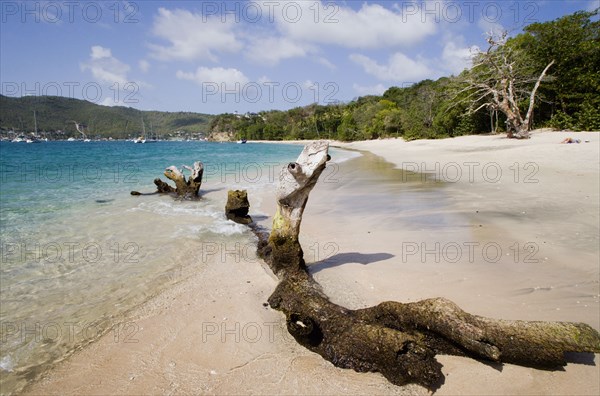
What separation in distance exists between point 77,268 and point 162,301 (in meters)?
2.81

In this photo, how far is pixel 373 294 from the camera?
475 centimetres

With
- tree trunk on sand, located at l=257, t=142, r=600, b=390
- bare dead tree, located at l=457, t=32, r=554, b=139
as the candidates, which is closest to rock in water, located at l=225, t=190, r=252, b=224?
tree trunk on sand, located at l=257, t=142, r=600, b=390

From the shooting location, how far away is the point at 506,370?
3062 millimetres

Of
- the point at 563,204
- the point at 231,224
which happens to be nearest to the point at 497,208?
the point at 563,204

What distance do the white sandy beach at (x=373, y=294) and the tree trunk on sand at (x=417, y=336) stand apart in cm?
14

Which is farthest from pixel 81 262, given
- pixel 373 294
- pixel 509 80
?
pixel 509 80

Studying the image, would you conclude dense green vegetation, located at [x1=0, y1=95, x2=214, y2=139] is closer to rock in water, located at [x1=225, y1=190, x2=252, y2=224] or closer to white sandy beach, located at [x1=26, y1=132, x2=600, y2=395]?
rock in water, located at [x1=225, y1=190, x2=252, y2=224]

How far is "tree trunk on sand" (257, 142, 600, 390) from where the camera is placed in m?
2.88

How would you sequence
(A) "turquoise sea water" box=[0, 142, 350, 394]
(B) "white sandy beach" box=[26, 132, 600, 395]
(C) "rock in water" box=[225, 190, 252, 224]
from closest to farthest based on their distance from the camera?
1. (B) "white sandy beach" box=[26, 132, 600, 395]
2. (A) "turquoise sea water" box=[0, 142, 350, 394]
3. (C) "rock in water" box=[225, 190, 252, 224]

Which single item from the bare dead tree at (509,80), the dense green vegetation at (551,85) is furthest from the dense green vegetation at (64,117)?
the bare dead tree at (509,80)

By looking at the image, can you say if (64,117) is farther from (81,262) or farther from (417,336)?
(417,336)

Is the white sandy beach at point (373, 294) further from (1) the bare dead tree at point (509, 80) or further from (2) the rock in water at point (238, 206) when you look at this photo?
(1) the bare dead tree at point (509, 80)

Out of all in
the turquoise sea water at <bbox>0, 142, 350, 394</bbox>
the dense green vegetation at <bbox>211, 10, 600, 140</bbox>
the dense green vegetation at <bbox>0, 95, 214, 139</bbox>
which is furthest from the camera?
the dense green vegetation at <bbox>0, 95, 214, 139</bbox>

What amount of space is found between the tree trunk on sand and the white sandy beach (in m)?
0.14
